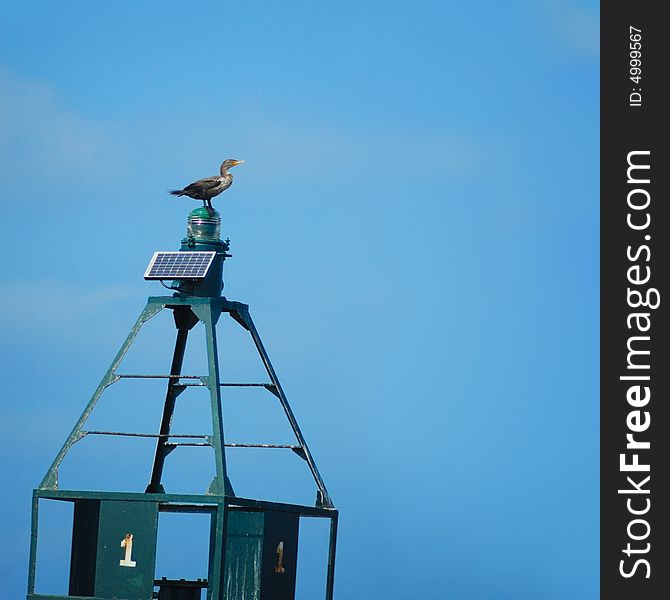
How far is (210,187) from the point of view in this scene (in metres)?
29.7

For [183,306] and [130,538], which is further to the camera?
[183,306]

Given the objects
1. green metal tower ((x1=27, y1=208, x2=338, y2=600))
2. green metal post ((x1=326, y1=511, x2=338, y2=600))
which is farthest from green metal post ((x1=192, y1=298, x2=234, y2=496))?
green metal post ((x1=326, y1=511, x2=338, y2=600))

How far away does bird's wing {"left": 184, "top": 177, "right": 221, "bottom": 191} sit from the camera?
29594mm

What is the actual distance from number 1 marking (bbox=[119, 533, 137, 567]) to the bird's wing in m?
6.69

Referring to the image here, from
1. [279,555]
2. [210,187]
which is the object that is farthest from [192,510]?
[210,187]

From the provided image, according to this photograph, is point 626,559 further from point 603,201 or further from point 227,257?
point 227,257

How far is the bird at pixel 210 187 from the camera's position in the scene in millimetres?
29609

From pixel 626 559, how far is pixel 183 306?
914 cm

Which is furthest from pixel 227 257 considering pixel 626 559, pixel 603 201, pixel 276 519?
pixel 626 559

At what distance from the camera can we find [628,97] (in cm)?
2848

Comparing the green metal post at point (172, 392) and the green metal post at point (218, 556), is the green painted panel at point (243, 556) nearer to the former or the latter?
the green metal post at point (218, 556)

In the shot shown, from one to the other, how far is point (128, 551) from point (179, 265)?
17.3 feet

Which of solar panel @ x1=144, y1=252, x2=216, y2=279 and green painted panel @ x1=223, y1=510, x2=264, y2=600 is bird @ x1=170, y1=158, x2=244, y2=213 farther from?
green painted panel @ x1=223, y1=510, x2=264, y2=600

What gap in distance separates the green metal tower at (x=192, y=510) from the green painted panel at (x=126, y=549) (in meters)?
0.02
